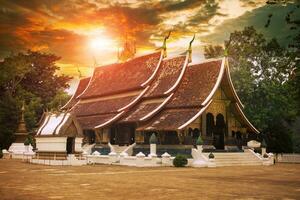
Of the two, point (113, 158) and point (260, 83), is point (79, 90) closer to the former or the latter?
point (260, 83)

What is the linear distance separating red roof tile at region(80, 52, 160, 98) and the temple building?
12cm

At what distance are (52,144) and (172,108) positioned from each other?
8.26m

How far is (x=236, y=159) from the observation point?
25578 millimetres

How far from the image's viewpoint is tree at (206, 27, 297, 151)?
35.1 m

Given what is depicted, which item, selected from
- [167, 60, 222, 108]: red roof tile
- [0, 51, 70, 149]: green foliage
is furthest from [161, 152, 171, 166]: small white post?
[0, 51, 70, 149]: green foliage

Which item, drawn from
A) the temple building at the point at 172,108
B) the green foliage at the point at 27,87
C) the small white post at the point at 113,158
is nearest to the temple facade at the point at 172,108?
the temple building at the point at 172,108

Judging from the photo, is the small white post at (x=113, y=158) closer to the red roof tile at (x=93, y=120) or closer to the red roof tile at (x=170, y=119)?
the red roof tile at (x=170, y=119)

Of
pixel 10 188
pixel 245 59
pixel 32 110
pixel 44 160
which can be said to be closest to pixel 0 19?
pixel 32 110

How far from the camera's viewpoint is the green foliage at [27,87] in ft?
133

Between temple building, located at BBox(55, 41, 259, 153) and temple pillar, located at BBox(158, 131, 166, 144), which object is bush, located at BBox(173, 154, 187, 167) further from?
temple pillar, located at BBox(158, 131, 166, 144)

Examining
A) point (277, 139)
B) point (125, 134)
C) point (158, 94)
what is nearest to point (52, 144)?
point (125, 134)

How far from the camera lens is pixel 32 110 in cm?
4638

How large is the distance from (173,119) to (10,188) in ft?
52.1

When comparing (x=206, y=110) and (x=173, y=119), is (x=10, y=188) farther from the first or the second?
(x=206, y=110)
